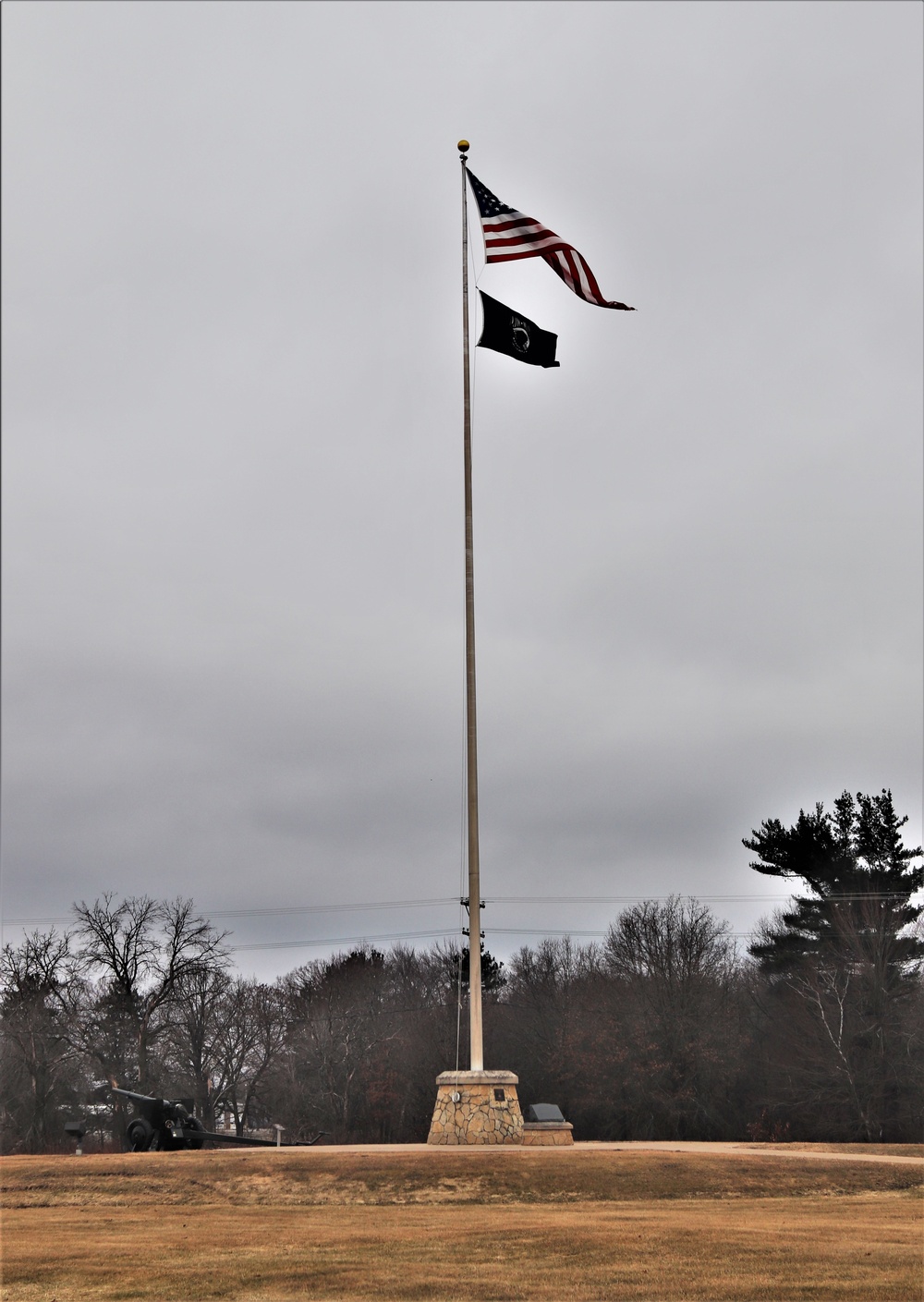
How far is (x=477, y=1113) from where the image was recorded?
19.0 meters

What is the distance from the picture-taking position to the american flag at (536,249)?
20.8m

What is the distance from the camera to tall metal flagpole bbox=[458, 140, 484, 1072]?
1966 centimetres

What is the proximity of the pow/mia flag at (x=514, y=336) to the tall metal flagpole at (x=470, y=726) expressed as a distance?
1353 mm

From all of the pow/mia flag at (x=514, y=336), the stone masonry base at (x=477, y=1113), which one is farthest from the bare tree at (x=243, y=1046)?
the pow/mia flag at (x=514, y=336)

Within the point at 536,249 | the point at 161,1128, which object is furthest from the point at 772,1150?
the point at 536,249

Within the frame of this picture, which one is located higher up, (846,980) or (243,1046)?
(846,980)

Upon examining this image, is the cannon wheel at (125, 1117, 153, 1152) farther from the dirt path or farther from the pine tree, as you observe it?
the pine tree

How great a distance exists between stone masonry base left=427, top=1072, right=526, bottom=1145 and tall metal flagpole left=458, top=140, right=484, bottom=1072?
0.37m

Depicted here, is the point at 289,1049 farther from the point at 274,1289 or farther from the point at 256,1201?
the point at 274,1289

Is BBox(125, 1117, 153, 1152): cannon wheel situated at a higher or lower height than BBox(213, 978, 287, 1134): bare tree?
higher

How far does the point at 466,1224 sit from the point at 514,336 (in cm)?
1454

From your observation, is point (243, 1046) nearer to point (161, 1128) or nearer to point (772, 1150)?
point (161, 1128)

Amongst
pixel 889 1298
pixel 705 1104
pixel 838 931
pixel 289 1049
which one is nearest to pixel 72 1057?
pixel 289 1049

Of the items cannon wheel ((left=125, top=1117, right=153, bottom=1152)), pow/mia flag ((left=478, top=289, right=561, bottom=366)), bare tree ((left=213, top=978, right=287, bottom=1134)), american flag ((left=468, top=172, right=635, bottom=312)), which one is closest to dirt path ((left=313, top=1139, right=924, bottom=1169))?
cannon wheel ((left=125, top=1117, right=153, bottom=1152))
